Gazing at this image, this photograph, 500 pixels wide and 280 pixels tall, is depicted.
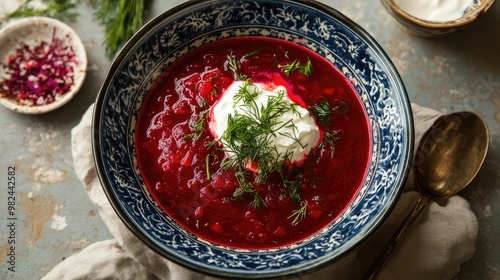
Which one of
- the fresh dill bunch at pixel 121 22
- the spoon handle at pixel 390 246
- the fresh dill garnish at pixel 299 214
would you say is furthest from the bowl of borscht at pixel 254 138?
the fresh dill bunch at pixel 121 22

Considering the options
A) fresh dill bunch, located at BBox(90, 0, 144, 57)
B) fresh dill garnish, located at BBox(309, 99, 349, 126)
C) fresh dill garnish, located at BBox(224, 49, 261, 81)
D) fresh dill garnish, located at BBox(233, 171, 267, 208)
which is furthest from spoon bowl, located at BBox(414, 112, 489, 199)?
fresh dill bunch, located at BBox(90, 0, 144, 57)

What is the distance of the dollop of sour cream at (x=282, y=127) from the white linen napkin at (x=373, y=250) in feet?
2.35

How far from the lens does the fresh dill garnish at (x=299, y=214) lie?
2.88 m

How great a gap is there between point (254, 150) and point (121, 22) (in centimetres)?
137

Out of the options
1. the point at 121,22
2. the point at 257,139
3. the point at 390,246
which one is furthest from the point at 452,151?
the point at 121,22

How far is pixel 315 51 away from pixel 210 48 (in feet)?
1.93

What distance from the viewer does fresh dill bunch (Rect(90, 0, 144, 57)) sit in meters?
3.64

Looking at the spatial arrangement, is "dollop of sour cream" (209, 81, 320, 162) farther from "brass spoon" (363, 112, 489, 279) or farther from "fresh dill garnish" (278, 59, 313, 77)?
"brass spoon" (363, 112, 489, 279)

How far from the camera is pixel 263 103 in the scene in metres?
2.98

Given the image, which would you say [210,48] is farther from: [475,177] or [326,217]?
[475,177]

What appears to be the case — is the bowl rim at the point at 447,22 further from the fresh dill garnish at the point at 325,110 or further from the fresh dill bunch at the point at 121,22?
the fresh dill bunch at the point at 121,22

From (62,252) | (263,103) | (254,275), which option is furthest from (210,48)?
(62,252)

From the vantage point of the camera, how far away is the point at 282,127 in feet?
9.66

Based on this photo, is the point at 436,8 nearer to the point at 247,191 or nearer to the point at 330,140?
the point at 330,140
